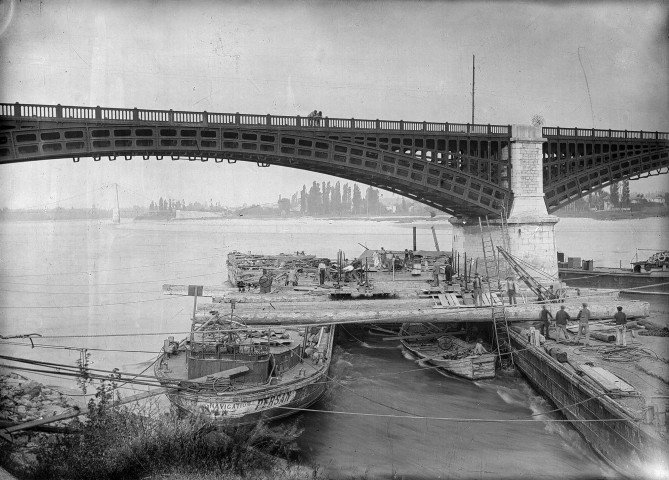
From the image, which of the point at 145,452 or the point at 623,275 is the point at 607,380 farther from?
the point at 623,275

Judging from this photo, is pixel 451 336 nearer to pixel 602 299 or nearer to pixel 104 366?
pixel 602 299

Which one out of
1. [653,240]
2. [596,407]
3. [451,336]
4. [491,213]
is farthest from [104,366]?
[653,240]

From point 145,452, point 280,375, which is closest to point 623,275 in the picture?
point 280,375

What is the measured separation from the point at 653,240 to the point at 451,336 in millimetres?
75204

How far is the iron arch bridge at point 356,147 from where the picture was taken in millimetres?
33344

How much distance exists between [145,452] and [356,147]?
28.9 meters

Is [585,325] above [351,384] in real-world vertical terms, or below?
above

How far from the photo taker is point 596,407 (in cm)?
1831

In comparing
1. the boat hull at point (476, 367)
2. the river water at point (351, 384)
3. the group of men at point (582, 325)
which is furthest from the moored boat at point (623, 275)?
the boat hull at point (476, 367)

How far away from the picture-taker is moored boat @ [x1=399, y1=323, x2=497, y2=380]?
89.9 feet

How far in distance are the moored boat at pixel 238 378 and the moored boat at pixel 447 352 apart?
779 centimetres

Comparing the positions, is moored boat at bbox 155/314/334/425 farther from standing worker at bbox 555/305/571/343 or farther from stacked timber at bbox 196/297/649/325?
standing worker at bbox 555/305/571/343

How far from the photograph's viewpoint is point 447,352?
1165 inches

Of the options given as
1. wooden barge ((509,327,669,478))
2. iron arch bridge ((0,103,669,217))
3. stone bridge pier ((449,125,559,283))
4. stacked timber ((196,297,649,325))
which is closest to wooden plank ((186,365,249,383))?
stacked timber ((196,297,649,325))
